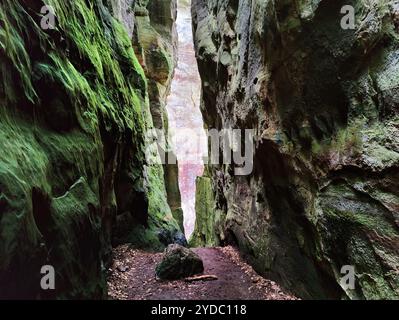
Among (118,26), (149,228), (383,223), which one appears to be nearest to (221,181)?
(149,228)

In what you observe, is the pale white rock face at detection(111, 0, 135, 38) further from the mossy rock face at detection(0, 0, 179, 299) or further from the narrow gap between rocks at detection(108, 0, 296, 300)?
the narrow gap between rocks at detection(108, 0, 296, 300)

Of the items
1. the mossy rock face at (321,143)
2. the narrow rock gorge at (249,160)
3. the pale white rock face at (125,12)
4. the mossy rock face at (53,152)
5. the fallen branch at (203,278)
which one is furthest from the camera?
the pale white rock face at (125,12)

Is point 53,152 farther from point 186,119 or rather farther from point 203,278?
point 186,119

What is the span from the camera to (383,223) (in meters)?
4.25

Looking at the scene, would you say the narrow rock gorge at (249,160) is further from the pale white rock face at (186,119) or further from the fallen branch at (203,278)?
the pale white rock face at (186,119)

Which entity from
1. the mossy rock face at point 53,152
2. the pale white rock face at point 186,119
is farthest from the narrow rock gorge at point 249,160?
the pale white rock face at point 186,119

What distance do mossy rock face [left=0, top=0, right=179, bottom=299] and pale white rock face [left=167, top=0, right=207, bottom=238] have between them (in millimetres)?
43421

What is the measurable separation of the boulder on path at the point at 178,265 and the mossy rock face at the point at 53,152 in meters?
1.36

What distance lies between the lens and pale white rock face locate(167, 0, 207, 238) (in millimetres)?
53722

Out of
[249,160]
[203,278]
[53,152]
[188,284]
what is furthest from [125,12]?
[188,284]

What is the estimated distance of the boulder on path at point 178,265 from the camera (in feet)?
24.0

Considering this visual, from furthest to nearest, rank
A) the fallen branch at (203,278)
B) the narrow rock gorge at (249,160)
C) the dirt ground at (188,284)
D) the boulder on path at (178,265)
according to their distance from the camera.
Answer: the boulder on path at (178,265) → the fallen branch at (203,278) → the dirt ground at (188,284) → the narrow rock gorge at (249,160)

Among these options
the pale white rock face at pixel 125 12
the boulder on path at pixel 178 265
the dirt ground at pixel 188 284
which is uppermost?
the pale white rock face at pixel 125 12
